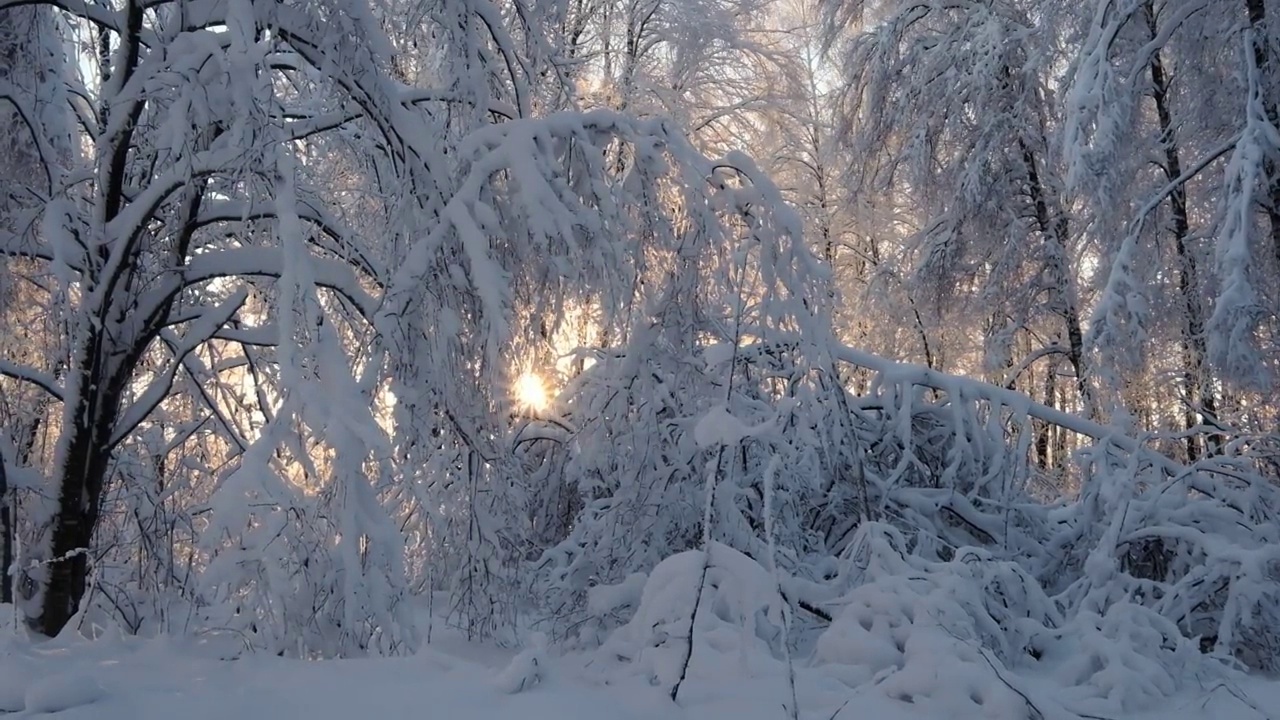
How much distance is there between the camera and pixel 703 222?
13.2ft

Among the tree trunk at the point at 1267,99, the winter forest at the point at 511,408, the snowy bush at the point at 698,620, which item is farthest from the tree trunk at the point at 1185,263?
the snowy bush at the point at 698,620

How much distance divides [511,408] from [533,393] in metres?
0.96

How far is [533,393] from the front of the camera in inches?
205

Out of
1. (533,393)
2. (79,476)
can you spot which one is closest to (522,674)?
(79,476)

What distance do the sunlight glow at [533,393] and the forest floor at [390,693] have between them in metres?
1.92

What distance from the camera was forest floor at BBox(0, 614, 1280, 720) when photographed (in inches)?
94.8

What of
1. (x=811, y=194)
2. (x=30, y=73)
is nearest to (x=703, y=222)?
(x=30, y=73)

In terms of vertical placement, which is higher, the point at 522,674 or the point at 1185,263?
the point at 1185,263

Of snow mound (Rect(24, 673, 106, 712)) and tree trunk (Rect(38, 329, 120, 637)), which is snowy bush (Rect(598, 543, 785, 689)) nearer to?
snow mound (Rect(24, 673, 106, 712))

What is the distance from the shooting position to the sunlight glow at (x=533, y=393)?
4.80 metres

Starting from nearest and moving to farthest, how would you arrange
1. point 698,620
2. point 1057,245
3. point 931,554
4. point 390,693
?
point 390,693 → point 698,620 → point 931,554 → point 1057,245

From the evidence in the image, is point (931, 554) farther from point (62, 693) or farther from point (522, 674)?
point (62, 693)

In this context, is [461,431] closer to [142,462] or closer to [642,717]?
[642,717]

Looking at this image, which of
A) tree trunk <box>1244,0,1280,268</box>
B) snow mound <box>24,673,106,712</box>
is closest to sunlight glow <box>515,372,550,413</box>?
snow mound <box>24,673,106,712</box>
